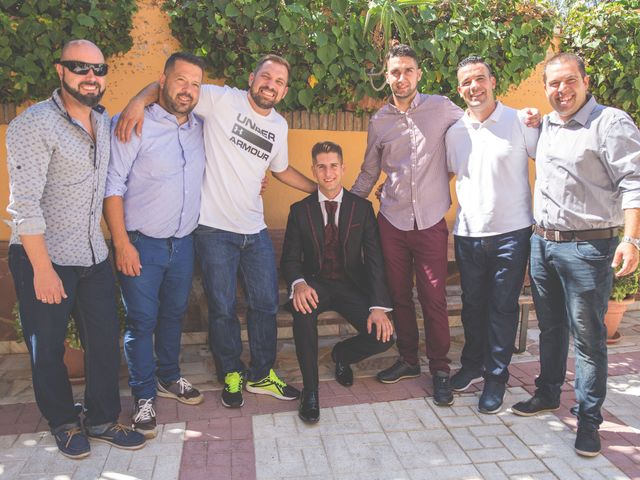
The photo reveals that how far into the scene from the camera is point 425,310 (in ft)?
11.4

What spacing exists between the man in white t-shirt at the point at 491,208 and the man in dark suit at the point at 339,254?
592 mm

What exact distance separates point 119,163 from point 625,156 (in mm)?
2674

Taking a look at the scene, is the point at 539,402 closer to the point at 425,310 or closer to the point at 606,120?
the point at 425,310

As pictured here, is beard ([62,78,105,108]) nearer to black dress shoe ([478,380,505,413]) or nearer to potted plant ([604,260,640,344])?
black dress shoe ([478,380,505,413])

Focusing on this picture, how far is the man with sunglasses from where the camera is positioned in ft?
8.04

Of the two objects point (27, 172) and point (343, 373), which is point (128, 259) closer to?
point (27, 172)

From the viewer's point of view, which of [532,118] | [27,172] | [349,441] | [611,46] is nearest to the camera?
[27,172]

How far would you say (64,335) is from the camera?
2.73 metres

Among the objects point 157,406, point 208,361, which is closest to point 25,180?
point 157,406

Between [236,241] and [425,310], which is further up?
[236,241]

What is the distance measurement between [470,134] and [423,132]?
0.98 ft

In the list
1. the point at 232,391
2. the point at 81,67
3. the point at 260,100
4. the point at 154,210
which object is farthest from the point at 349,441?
the point at 81,67

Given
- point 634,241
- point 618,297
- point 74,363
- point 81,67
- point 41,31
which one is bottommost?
point 74,363

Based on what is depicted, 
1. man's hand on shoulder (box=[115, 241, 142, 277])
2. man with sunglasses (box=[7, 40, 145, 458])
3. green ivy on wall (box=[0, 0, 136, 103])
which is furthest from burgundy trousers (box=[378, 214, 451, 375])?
green ivy on wall (box=[0, 0, 136, 103])
